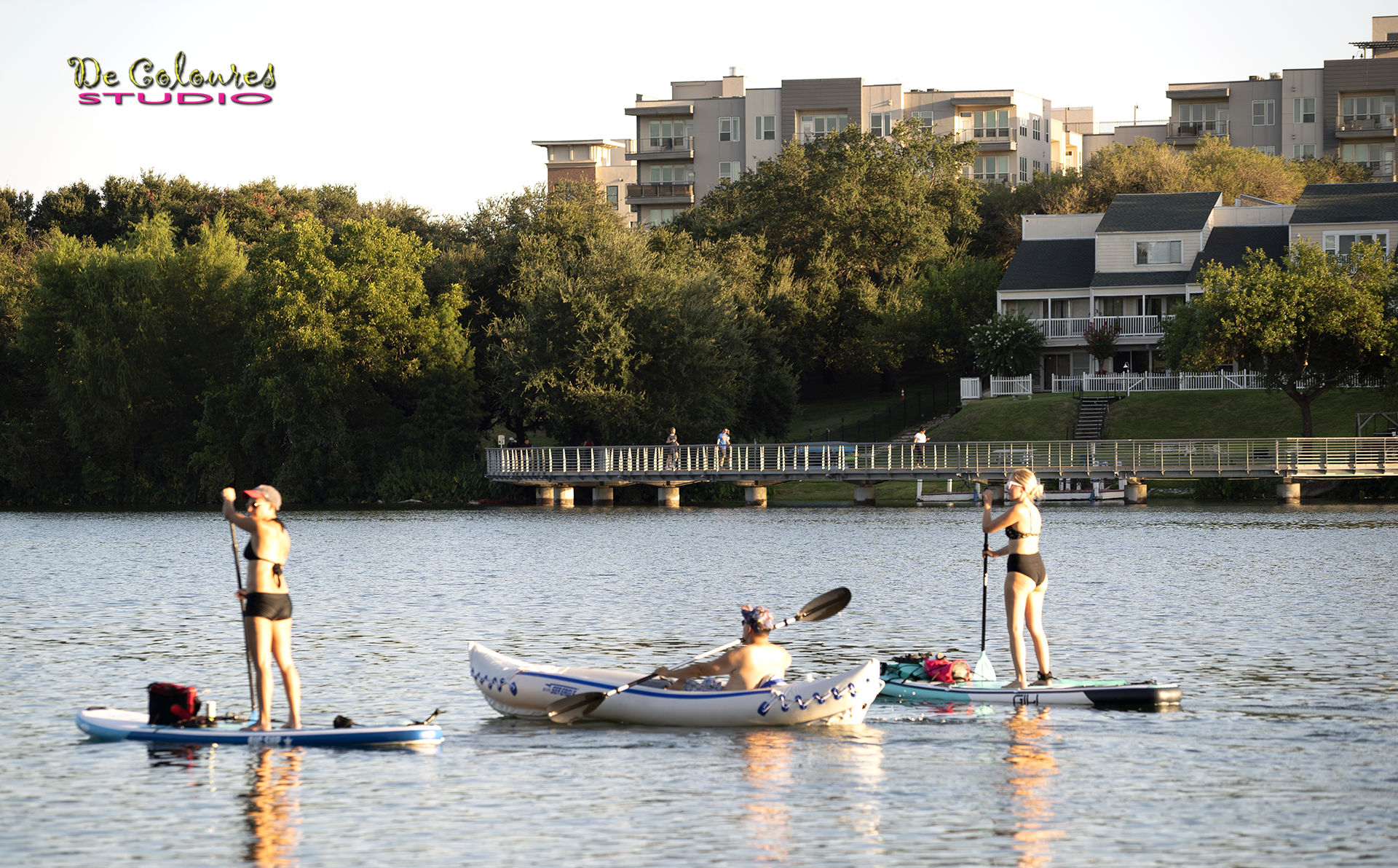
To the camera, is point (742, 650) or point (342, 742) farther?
point (742, 650)

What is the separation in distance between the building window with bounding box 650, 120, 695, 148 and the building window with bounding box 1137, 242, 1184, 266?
50125 millimetres

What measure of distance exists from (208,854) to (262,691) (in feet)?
10.2

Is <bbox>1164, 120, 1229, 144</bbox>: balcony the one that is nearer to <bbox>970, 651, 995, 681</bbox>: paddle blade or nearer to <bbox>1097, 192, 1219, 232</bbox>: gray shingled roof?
<bbox>1097, 192, 1219, 232</bbox>: gray shingled roof

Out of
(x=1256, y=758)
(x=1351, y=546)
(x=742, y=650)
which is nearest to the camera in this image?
(x=1256, y=758)

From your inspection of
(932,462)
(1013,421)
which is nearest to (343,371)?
(932,462)

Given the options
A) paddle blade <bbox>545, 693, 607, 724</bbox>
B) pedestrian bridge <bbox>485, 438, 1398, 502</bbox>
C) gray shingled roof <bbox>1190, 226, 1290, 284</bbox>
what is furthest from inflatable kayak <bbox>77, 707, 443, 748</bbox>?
gray shingled roof <bbox>1190, 226, 1290, 284</bbox>

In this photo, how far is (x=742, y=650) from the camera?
47.7ft

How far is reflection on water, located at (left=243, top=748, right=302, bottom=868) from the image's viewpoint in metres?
10.2

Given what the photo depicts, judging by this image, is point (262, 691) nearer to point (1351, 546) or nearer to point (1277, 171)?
point (1351, 546)

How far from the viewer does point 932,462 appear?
182ft

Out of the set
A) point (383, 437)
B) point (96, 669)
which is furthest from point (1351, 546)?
point (383, 437)

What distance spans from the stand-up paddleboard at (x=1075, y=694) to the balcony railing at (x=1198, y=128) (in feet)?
334

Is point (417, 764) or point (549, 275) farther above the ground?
point (549, 275)

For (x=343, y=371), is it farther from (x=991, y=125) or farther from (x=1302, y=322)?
(x=991, y=125)
